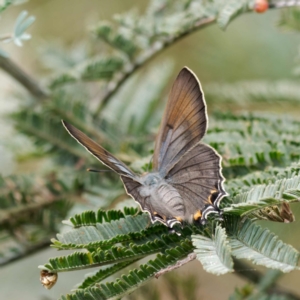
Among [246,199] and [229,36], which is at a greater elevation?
[246,199]

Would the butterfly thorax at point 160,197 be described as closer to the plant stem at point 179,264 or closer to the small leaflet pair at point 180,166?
the small leaflet pair at point 180,166

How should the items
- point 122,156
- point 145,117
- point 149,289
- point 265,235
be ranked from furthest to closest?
point 145,117, point 122,156, point 149,289, point 265,235

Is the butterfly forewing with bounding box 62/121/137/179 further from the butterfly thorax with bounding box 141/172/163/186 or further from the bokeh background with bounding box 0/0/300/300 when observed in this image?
the bokeh background with bounding box 0/0/300/300

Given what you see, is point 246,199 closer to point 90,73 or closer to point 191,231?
point 191,231

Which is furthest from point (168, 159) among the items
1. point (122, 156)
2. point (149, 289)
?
point (149, 289)

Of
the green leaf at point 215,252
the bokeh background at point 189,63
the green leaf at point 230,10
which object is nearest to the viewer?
the green leaf at point 215,252

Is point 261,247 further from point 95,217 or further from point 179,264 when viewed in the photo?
point 95,217

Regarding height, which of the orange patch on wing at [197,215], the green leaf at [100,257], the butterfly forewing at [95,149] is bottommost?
the orange patch on wing at [197,215]

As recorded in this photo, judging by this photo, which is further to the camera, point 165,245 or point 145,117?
point 145,117

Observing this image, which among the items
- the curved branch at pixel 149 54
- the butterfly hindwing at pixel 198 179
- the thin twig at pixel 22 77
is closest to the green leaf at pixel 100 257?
the butterfly hindwing at pixel 198 179
